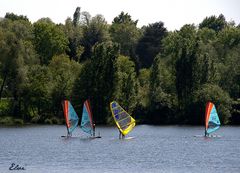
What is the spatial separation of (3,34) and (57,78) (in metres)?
11.0

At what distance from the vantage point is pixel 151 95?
10806 centimetres

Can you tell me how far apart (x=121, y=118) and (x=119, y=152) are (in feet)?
40.6

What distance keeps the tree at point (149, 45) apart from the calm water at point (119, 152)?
64380 millimetres

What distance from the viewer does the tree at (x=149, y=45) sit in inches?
5960

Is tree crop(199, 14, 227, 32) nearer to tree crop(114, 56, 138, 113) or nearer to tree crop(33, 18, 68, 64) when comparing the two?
tree crop(33, 18, 68, 64)

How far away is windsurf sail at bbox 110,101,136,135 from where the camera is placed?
242 ft

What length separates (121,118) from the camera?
74188 mm

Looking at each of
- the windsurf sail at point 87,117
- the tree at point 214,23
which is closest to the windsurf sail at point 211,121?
the windsurf sail at point 87,117

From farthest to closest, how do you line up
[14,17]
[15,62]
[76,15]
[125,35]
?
[76,15], [125,35], [14,17], [15,62]

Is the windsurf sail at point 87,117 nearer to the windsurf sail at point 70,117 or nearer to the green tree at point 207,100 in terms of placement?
the windsurf sail at point 70,117

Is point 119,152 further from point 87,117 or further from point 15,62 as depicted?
point 15,62

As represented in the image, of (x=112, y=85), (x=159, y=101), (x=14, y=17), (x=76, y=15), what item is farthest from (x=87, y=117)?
(x=76, y=15)

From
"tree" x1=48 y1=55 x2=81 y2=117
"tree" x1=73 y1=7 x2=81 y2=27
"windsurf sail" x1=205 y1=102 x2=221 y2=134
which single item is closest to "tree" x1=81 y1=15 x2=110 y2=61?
"tree" x1=73 y1=7 x2=81 y2=27

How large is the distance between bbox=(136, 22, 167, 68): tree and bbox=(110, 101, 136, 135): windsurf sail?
76.0 meters
